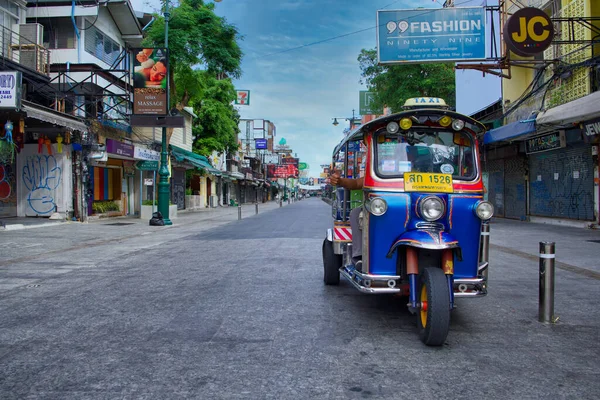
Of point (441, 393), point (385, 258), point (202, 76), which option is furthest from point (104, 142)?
point (441, 393)

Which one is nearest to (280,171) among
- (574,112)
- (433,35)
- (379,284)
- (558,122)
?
(433,35)

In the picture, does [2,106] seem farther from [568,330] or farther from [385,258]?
[568,330]

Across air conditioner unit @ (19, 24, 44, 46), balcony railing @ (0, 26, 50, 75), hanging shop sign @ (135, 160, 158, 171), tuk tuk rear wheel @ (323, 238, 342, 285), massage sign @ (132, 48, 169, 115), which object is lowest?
tuk tuk rear wheel @ (323, 238, 342, 285)

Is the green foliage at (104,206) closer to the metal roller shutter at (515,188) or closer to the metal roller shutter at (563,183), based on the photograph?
the metal roller shutter at (515,188)

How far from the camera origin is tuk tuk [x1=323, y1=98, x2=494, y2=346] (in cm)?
455

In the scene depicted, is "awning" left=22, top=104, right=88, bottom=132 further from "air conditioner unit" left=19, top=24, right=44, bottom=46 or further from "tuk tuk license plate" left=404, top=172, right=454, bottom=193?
"tuk tuk license plate" left=404, top=172, right=454, bottom=193

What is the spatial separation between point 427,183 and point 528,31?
12108 millimetres

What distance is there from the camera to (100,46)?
2359 centimetres

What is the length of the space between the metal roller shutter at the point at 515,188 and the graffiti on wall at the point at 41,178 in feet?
66.6

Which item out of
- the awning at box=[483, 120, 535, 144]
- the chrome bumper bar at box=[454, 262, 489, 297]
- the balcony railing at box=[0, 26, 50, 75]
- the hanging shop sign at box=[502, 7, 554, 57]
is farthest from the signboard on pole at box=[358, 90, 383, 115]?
the chrome bumper bar at box=[454, 262, 489, 297]

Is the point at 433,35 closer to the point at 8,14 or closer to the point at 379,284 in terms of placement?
the point at 379,284

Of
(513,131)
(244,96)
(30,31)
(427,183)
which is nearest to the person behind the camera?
(427,183)

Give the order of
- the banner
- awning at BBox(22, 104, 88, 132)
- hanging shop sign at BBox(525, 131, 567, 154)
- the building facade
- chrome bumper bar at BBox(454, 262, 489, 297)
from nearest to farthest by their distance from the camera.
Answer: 1. chrome bumper bar at BBox(454, 262, 489, 297)
2. awning at BBox(22, 104, 88, 132)
3. the building facade
4. hanging shop sign at BBox(525, 131, 567, 154)
5. the banner

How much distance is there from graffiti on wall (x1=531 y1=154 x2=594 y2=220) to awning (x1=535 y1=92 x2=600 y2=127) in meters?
2.63
